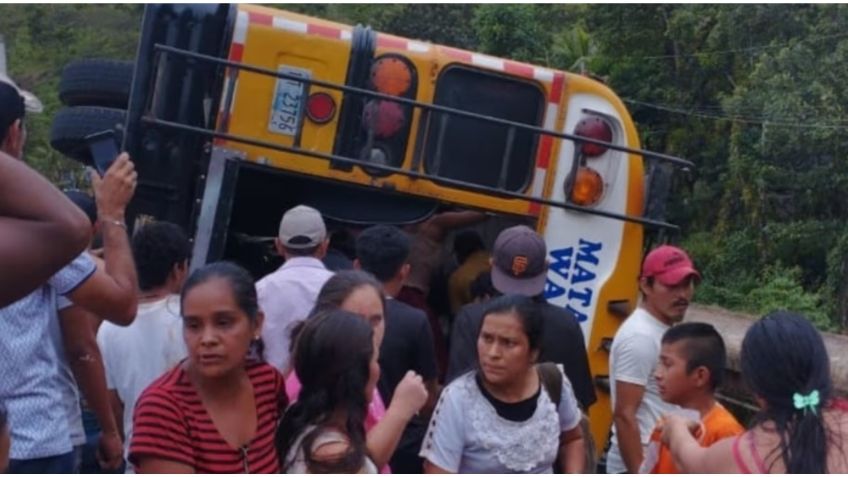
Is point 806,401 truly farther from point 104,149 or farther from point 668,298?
point 104,149

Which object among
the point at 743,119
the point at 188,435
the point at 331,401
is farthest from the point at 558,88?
the point at 743,119

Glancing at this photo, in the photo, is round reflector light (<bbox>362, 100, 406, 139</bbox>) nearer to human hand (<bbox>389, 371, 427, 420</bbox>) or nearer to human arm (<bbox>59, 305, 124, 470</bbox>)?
human arm (<bbox>59, 305, 124, 470</bbox>)

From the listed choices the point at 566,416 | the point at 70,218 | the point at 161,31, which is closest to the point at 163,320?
the point at 566,416

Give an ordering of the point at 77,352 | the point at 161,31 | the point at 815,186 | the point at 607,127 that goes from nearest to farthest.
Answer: the point at 77,352
the point at 161,31
the point at 607,127
the point at 815,186

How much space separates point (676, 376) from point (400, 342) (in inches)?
38.3

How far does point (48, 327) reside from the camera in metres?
4.03

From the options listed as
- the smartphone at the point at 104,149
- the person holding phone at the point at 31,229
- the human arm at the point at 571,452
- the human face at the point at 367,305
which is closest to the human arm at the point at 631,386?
the human arm at the point at 571,452

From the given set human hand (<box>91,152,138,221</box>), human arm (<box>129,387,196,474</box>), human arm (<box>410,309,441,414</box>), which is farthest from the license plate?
human arm (<box>129,387,196,474</box>)

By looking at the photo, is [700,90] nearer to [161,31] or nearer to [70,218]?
[161,31]

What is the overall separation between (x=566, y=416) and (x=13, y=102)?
2.05 metres

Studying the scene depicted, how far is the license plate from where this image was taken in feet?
19.0

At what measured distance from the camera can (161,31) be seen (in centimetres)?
568

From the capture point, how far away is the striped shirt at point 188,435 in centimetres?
328

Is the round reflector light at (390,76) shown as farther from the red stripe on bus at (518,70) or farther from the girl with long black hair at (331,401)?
the girl with long black hair at (331,401)
